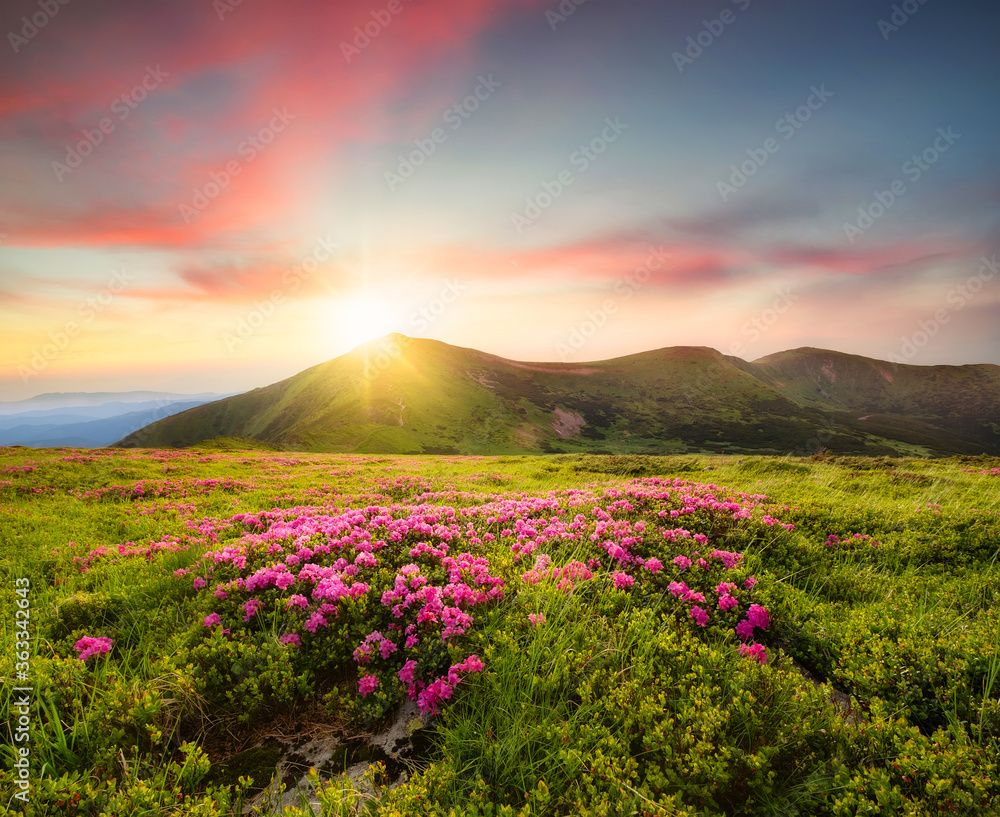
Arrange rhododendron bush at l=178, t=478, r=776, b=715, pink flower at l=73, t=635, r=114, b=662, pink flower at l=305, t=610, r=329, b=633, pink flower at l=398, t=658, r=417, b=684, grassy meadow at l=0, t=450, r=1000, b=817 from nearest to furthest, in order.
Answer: grassy meadow at l=0, t=450, r=1000, b=817 → pink flower at l=398, t=658, r=417, b=684 → rhododendron bush at l=178, t=478, r=776, b=715 → pink flower at l=73, t=635, r=114, b=662 → pink flower at l=305, t=610, r=329, b=633

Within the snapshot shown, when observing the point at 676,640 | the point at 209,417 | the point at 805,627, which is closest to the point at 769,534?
the point at 805,627

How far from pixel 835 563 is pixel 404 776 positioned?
775cm

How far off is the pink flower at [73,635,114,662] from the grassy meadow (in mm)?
33

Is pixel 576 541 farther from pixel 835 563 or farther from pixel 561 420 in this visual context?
pixel 561 420


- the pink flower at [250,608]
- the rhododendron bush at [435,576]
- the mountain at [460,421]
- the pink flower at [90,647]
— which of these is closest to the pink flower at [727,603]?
the rhododendron bush at [435,576]

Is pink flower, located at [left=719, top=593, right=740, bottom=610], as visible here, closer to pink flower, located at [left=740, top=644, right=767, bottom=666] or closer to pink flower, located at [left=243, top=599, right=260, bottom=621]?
pink flower, located at [left=740, top=644, right=767, bottom=666]

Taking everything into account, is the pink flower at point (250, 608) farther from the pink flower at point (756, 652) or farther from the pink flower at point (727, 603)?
the pink flower at point (727, 603)

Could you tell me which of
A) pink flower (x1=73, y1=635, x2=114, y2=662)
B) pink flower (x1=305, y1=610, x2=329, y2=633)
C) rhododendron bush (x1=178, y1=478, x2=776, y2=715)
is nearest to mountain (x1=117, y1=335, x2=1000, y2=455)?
rhododendron bush (x1=178, y1=478, x2=776, y2=715)

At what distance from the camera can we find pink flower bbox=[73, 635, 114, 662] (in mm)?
4641

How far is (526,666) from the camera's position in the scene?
4.02 metres

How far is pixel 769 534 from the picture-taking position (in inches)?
302

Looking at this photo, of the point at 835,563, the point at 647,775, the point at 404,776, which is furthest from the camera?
the point at 835,563

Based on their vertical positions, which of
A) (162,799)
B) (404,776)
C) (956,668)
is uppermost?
(956,668)

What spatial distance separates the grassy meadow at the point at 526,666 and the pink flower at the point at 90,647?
0.03 metres
